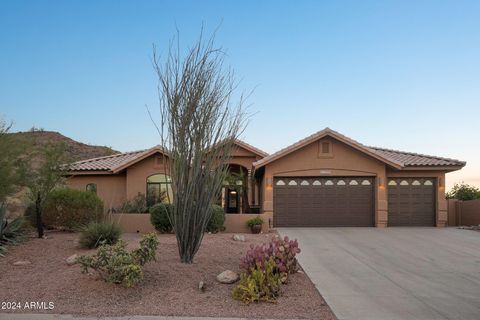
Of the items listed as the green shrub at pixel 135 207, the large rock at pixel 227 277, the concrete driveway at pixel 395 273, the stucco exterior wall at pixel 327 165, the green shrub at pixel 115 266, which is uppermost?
the stucco exterior wall at pixel 327 165

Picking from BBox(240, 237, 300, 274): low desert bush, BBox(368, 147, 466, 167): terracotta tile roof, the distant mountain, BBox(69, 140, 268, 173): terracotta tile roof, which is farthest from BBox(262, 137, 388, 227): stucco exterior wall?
the distant mountain

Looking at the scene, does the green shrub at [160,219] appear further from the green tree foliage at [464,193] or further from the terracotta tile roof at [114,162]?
the green tree foliage at [464,193]

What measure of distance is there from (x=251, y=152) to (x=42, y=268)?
53.6 feet

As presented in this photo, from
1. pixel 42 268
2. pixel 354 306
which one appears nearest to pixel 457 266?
pixel 354 306

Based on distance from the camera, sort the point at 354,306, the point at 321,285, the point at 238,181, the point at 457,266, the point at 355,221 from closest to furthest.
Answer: the point at 354,306 < the point at 321,285 < the point at 457,266 < the point at 355,221 < the point at 238,181

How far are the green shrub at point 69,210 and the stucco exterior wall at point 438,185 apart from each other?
13.1 metres

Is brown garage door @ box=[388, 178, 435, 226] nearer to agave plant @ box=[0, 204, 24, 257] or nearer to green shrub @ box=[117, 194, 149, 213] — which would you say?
green shrub @ box=[117, 194, 149, 213]

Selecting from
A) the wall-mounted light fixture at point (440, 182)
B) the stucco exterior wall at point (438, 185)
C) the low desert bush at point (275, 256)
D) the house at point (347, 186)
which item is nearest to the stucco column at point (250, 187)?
the house at point (347, 186)

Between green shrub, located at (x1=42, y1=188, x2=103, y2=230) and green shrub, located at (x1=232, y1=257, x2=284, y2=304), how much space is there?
10719mm

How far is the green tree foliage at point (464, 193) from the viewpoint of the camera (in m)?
29.9

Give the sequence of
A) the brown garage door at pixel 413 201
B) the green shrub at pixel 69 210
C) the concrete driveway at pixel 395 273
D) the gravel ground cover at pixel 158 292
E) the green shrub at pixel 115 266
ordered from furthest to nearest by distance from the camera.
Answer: the brown garage door at pixel 413 201 < the green shrub at pixel 69 210 < the green shrub at pixel 115 266 < the concrete driveway at pixel 395 273 < the gravel ground cover at pixel 158 292

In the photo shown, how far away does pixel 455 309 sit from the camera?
785 centimetres

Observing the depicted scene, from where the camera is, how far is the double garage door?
21953 millimetres

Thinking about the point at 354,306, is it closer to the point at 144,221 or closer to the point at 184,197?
the point at 184,197
